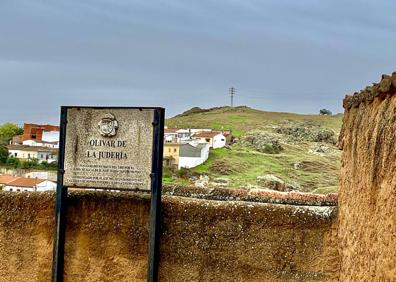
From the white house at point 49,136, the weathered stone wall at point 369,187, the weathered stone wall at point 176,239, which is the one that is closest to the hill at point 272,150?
the white house at point 49,136

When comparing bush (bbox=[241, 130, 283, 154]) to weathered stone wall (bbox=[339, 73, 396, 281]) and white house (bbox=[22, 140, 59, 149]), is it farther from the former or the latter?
weathered stone wall (bbox=[339, 73, 396, 281])

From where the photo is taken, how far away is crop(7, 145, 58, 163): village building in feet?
236

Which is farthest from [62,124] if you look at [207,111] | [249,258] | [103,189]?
[207,111]

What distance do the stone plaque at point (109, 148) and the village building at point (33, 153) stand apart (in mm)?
65746

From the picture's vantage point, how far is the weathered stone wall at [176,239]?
609 centimetres

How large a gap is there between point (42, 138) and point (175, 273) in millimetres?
81924

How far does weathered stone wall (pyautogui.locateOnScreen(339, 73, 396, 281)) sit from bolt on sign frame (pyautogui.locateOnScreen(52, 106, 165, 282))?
5.86 ft

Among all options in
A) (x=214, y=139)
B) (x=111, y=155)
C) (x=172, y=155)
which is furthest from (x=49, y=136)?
(x=111, y=155)

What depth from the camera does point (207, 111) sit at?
130 metres

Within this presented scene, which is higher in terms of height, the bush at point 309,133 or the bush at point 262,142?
→ the bush at point 309,133

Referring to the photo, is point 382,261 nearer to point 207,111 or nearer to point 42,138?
point 42,138

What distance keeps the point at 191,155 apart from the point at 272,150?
1170cm

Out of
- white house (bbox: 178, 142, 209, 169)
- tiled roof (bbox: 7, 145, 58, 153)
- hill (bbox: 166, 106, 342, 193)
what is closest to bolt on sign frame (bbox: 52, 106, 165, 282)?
hill (bbox: 166, 106, 342, 193)

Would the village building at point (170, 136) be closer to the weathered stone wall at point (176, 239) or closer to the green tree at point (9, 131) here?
the green tree at point (9, 131)
